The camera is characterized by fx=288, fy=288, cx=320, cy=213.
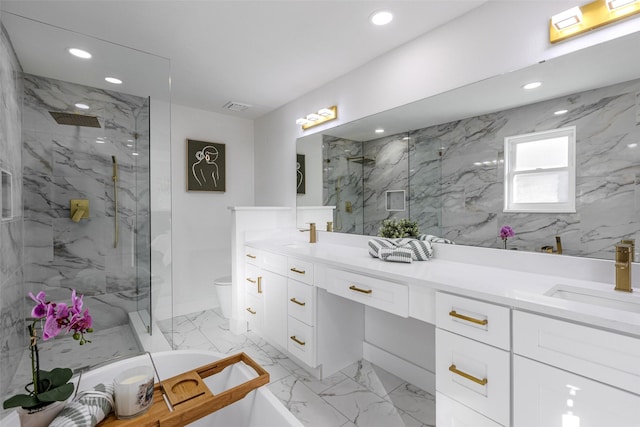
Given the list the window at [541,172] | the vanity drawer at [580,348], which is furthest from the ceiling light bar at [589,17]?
the vanity drawer at [580,348]

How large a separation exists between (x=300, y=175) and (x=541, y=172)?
6.88ft

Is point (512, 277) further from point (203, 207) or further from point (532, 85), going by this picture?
point (203, 207)

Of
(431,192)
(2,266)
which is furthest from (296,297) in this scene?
(2,266)

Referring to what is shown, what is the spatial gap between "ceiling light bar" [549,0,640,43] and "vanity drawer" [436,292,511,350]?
1.33m

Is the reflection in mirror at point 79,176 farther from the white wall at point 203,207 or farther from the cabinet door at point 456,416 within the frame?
the cabinet door at point 456,416

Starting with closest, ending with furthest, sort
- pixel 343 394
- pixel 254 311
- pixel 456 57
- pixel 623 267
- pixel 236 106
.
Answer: pixel 623 267, pixel 456 57, pixel 343 394, pixel 254 311, pixel 236 106

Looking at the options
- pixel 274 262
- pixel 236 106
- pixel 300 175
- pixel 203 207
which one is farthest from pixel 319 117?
pixel 203 207

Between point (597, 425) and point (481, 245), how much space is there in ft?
3.07

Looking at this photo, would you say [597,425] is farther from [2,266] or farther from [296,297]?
[2,266]

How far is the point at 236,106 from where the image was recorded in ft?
10.8

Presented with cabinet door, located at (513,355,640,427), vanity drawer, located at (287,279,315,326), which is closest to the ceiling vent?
vanity drawer, located at (287,279,315,326)

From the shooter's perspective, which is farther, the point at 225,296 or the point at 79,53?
the point at 225,296

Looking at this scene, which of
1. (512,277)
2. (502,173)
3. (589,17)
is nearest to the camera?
(589,17)

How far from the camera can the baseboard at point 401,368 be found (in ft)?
6.33
